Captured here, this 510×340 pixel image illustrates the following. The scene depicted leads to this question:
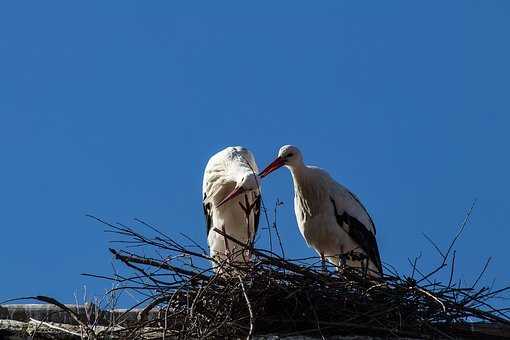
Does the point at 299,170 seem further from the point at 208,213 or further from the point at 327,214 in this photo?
the point at 208,213

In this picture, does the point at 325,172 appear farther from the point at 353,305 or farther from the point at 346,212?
the point at 353,305

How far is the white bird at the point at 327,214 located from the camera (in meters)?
7.85

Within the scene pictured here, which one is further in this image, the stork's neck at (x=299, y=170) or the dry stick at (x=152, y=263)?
the stork's neck at (x=299, y=170)

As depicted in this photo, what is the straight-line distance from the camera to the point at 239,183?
7656mm

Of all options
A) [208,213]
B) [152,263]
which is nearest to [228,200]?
[208,213]

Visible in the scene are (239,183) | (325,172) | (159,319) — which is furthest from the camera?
(325,172)

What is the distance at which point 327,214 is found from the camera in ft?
25.9

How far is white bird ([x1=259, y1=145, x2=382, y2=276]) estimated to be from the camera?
785cm

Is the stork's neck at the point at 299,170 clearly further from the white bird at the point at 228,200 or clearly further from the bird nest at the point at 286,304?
the bird nest at the point at 286,304

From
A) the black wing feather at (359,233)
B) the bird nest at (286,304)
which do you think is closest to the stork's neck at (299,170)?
the black wing feather at (359,233)

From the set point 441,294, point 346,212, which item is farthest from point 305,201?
point 441,294

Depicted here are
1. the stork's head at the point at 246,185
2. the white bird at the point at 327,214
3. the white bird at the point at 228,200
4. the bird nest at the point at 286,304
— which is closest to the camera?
the bird nest at the point at 286,304

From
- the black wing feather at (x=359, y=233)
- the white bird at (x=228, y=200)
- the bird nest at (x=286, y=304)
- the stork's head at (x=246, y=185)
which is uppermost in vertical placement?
the white bird at (x=228, y=200)

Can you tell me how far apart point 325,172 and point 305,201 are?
0.31 meters
